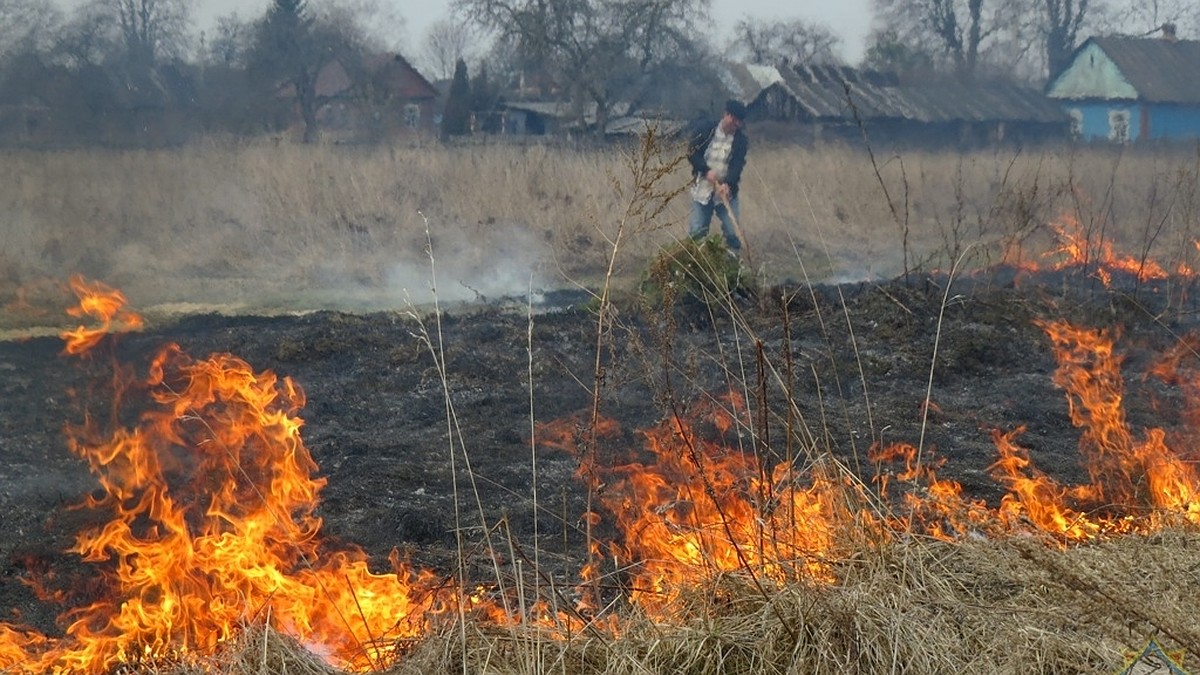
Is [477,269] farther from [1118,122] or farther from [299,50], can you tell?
[1118,122]

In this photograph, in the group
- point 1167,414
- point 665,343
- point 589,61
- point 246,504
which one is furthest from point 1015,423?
point 589,61

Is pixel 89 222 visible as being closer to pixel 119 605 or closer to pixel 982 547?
pixel 119 605

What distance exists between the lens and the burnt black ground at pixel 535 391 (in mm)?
4852

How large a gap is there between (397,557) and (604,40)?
27856 mm

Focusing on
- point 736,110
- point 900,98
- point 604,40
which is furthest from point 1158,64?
point 736,110

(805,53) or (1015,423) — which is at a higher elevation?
(805,53)

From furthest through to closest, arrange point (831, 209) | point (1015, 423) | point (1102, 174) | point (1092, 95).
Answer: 1. point (1092, 95)
2. point (1102, 174)
3. point (831, 209)
4. point (1015, 423)

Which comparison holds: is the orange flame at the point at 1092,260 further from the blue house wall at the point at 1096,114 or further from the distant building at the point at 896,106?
the blue house wall at the point at 1096,114

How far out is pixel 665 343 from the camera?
11.6ft

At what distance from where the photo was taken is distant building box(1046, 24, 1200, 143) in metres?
46.4

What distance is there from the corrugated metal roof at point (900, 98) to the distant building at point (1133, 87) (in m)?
3.02

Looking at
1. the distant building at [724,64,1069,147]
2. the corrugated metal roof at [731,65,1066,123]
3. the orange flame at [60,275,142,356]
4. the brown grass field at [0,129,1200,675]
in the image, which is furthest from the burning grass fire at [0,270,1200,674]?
the corrugated metal roof at [731,65,1066,123]

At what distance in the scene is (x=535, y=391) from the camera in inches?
300

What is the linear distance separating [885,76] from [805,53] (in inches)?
293
